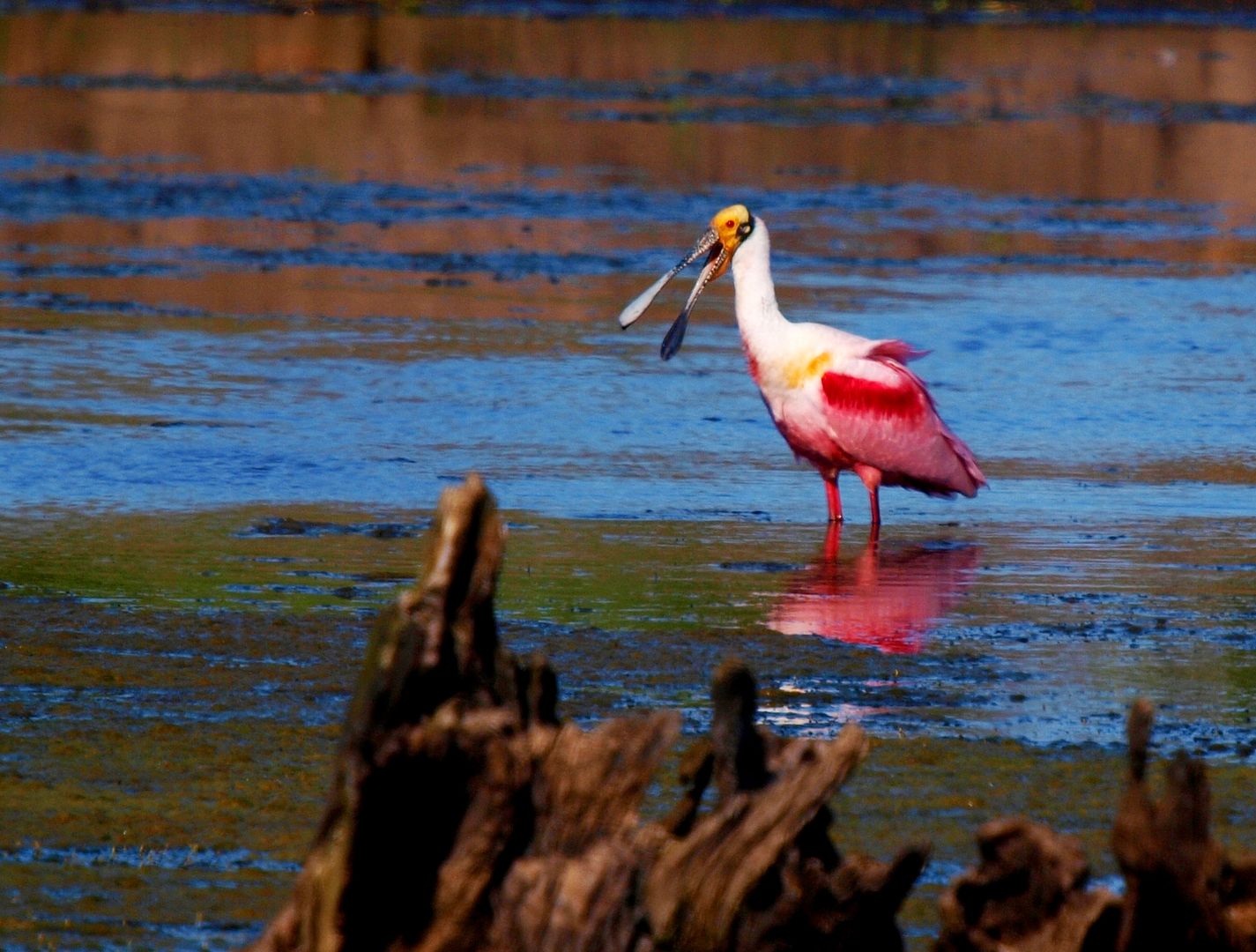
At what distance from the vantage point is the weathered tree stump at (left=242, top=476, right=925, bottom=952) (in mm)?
→ 3801

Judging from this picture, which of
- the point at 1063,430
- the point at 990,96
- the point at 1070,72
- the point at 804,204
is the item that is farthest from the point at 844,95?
the point at 1063,430

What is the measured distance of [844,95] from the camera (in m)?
31.4

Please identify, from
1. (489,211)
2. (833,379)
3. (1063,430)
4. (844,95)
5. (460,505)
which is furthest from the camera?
(844,95)

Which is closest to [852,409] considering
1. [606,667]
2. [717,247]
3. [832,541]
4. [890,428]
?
[890,428]

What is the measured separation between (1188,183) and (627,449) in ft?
47.0

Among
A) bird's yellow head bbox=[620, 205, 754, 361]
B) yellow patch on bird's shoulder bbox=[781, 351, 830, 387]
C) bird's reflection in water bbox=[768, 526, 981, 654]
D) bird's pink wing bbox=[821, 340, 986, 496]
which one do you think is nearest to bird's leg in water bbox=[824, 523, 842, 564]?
bird's reflection in water bbox=[768, 526, 981, 654]

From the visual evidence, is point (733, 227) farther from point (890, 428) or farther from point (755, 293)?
point (890, 428)

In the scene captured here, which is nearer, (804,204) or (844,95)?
(804,204)

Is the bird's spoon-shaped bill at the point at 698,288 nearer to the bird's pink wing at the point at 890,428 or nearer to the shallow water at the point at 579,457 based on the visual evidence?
the shallow water at the point at 579,457

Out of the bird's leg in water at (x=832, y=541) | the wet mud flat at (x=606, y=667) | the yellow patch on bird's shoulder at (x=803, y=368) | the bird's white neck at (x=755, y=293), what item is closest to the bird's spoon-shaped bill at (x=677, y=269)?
the bird's white neck at (x=755, y=293)

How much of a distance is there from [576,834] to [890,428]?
6.21 metres

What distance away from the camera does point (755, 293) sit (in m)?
10.3

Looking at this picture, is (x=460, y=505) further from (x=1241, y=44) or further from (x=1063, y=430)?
(x=1241, y=44)

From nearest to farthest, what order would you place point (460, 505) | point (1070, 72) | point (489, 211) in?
1. point (460, 505)
2. point (489, 211)
3. point (1070, 72)
